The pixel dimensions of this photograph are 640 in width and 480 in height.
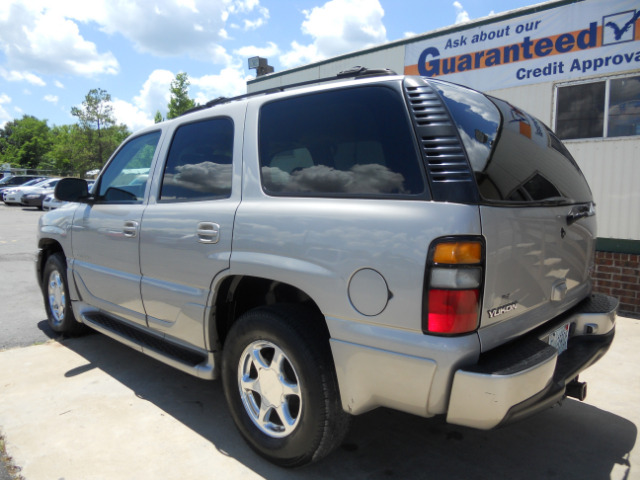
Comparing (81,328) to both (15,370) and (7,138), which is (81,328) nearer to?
(15,370)

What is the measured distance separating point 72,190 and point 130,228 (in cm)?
108

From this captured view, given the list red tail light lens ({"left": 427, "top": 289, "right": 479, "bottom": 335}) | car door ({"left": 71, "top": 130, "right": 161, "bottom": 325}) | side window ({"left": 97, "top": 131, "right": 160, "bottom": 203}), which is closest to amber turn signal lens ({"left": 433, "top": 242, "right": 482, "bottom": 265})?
red tail light lens ({"left": 427, "top": 289, "right": 479, "bottom": 335})

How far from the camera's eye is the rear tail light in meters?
1.93

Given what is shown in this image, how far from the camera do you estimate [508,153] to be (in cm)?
230

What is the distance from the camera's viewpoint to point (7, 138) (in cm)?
9031

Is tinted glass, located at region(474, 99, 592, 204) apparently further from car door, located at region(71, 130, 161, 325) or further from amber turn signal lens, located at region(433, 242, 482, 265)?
car door, located at region(71, 130, 161, 325)

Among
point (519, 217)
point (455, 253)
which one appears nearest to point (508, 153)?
point (519, 217)

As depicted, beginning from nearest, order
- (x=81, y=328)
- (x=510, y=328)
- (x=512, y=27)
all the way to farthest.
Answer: (x=510, y=328)
(x=81, y=328)
(x=512, y=27)

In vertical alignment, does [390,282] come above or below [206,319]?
above

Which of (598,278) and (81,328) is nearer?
(81,328)

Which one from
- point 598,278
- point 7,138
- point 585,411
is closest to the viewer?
point 585,411

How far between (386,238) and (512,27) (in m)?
6.14

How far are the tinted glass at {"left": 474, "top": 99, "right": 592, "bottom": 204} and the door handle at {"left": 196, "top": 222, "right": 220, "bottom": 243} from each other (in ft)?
4.83

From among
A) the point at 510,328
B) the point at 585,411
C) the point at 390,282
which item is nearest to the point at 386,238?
the point at 390,282
